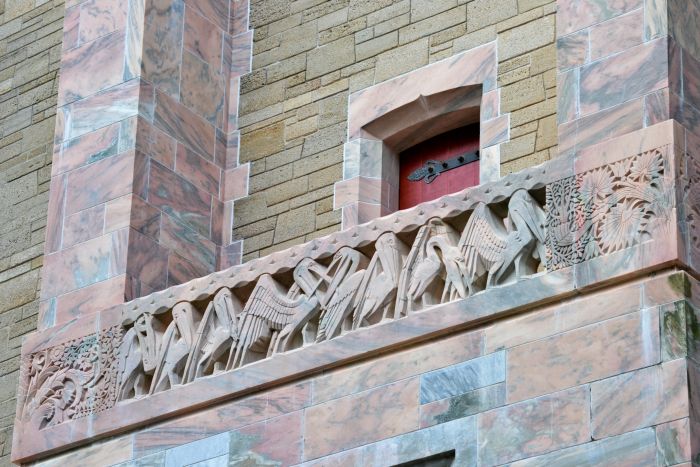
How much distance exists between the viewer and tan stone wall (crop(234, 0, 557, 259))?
15.5 metres

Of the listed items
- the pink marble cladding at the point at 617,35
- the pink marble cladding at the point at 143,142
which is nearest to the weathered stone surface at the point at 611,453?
the pink marble cladding at the point at 617,35

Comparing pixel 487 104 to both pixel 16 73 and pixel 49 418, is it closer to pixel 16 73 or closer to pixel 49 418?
pixel 49 418

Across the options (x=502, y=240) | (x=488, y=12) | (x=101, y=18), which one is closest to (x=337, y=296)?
(x=502, y=240)

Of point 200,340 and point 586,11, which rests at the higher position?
point 586,11

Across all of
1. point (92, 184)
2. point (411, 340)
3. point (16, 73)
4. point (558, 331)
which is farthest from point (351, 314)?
point (16, 73)

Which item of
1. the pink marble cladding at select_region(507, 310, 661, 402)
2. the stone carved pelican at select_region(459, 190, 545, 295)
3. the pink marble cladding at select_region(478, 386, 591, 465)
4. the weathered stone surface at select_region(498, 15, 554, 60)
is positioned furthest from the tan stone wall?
the pink marble cladding at select_region(478, 386, 591, 465)

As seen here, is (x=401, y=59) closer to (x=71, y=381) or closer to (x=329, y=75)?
(x=329, y=75)

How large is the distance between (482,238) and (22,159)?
5.60 meters

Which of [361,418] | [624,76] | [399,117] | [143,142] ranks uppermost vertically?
[399,117]

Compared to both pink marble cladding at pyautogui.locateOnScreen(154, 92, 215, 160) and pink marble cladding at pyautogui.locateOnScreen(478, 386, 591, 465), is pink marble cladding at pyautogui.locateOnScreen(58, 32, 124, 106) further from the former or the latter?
pink marble cladding at pyautogui.locateOnScreen(478, 386, 591, 465)

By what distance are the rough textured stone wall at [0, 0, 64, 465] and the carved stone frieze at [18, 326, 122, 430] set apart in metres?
1.14

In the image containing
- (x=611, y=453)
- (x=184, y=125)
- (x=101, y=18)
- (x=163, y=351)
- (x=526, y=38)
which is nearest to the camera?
(x=611, y=453)

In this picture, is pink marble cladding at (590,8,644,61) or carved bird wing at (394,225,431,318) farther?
carved bird wing at (394,225,431,318)

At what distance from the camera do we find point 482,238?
13719 millimetres
